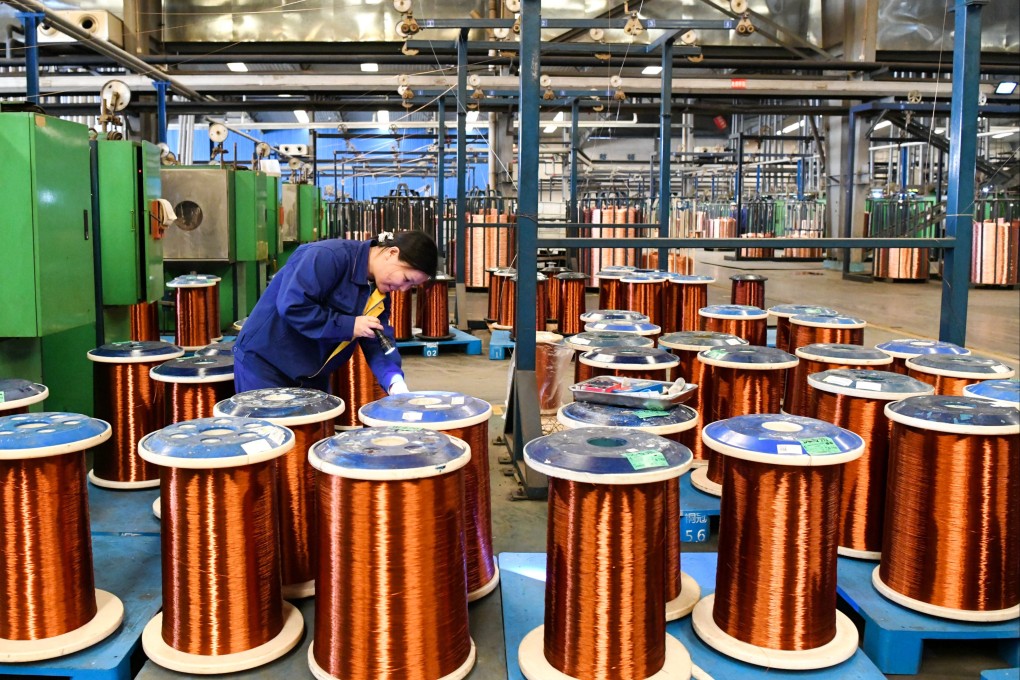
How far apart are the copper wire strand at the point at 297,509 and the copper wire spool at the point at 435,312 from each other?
5.90 meters

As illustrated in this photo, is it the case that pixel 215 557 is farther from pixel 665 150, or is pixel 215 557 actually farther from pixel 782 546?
pixel 665 150

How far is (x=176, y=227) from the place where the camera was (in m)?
8.83

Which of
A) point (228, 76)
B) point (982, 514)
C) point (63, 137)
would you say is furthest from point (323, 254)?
point (228, 76)

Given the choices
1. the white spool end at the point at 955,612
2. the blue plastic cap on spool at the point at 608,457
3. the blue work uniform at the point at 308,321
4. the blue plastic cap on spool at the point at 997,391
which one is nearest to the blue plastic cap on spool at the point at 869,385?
the blue plastic cap on spool at the point at 997,391

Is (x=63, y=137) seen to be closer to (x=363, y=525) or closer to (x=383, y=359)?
(x=383, y=359)

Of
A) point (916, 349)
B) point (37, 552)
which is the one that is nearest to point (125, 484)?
point (37, 552)

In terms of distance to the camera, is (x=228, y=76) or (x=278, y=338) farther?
(x=228, y=76)

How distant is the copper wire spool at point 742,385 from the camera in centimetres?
426

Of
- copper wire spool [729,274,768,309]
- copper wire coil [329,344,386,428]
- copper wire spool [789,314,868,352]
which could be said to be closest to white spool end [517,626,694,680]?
copper wire spool [789,314,868,352]

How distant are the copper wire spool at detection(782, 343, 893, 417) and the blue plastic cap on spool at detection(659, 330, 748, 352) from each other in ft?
1.33

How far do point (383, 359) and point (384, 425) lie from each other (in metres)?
1.00

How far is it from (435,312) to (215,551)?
262 inches

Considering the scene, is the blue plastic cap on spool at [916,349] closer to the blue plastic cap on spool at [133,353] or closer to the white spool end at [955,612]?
the white spool end at [955,612]

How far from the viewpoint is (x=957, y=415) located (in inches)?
119
